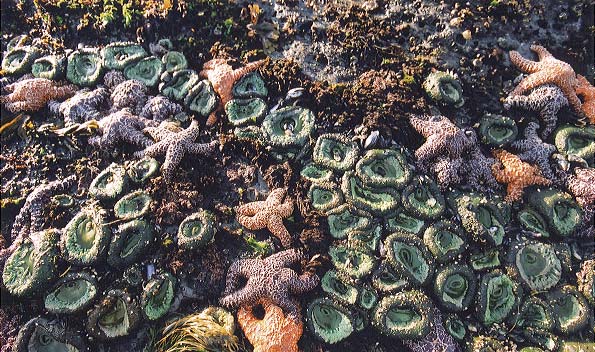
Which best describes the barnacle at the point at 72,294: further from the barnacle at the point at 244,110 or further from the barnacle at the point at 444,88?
the barnacle at the point at 444,88

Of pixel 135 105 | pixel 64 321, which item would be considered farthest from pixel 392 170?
pixel 64 321

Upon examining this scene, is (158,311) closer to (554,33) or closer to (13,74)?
(13,74)

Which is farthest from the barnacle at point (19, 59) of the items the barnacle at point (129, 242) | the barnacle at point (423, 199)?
the barnacle at point (423, 199)

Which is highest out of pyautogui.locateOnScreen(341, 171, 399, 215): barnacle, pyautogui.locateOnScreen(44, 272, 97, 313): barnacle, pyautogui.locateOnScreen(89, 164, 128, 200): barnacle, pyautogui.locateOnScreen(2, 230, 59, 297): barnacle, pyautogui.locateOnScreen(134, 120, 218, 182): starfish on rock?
pyautogui.locateOnScreen(134, 120, 218, 182): starfish on rock

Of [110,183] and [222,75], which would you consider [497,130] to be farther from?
[110,183]

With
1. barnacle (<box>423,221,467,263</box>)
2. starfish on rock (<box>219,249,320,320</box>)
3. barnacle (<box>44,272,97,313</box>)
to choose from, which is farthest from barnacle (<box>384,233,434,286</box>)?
barnacle (<box>44,272,97,313</box>)

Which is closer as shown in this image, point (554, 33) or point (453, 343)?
point (453, 343)

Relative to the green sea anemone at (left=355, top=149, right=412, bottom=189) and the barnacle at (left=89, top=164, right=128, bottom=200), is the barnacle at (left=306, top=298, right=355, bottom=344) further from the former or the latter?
the barnacle at (left=89, top=164, right=128, bottom=200)
